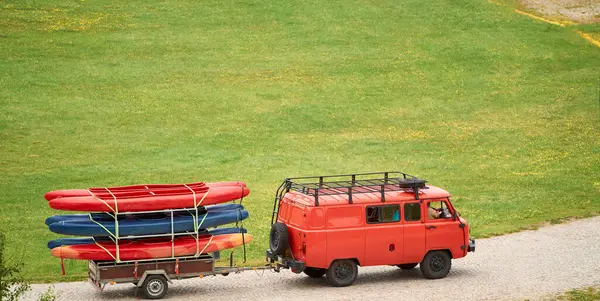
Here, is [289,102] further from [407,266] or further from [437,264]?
[437,264]

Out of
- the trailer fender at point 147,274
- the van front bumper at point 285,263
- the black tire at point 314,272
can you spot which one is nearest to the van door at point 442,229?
the black tire at point 314,272

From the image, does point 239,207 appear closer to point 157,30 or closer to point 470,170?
point 470,170

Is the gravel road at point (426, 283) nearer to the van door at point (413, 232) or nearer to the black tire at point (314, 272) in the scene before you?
the black tire at point (314, 272)

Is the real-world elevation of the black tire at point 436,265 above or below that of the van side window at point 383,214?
below

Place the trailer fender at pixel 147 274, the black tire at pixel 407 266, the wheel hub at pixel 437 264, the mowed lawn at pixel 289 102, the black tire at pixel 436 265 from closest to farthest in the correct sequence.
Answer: the trailer fender at pixel 147 274
the black tire at pixel 436 265
the wheel hub at pixel 437 264
the black tire at pixel 407 266
the mowed lawn at pixel 289 102

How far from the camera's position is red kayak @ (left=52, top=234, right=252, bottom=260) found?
2430 cm

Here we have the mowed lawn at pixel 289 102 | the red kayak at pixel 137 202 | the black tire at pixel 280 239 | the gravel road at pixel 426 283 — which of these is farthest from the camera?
the mowed lawn at pixel 289 102

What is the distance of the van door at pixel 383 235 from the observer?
25.8 meters

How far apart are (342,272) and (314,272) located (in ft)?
4.14

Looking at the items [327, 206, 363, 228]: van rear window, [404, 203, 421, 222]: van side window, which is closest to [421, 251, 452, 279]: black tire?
[404, 203, 421, 222]: van side window

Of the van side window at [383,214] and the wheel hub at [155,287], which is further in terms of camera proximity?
the van side window at [383,214]

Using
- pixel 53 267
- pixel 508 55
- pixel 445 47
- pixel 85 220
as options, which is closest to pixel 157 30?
pixel 445 47

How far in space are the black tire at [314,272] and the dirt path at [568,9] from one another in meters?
45.3

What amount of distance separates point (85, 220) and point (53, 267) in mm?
5578
